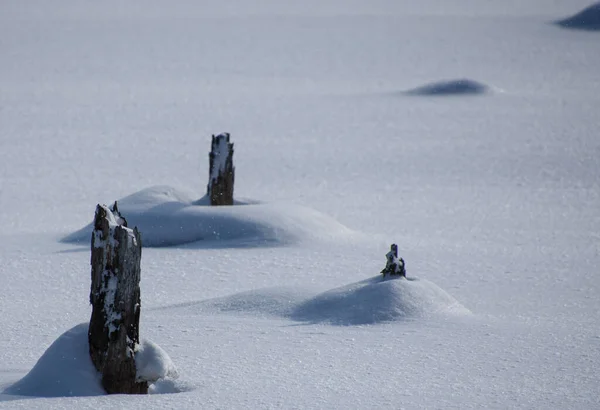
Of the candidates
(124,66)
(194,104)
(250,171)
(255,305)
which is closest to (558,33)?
(124,66)

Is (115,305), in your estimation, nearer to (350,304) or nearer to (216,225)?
(350,304)

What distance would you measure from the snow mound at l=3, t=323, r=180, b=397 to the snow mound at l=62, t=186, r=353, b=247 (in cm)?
413

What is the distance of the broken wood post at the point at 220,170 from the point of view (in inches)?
356

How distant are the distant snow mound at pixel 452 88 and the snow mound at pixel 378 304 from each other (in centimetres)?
1534

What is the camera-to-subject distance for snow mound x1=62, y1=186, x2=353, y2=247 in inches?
334

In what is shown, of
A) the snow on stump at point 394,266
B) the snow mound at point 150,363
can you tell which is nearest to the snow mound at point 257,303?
the snow on stump at point 394,266

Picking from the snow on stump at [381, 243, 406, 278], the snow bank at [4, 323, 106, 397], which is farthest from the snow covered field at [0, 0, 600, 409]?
the snow on stump at [381, 243, 406, 278]

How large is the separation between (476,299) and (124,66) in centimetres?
1986

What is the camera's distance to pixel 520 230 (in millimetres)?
9516

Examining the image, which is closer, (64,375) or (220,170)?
(64,375)

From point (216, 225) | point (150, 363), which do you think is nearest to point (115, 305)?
point (150, 363)

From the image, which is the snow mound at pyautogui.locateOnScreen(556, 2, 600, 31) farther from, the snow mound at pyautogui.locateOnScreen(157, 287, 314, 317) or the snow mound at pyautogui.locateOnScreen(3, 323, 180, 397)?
the snow mound at pyautogui.locateOnScreen(3, 323, 180, 397)

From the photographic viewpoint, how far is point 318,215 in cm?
924

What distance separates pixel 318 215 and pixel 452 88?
40.7 feet
